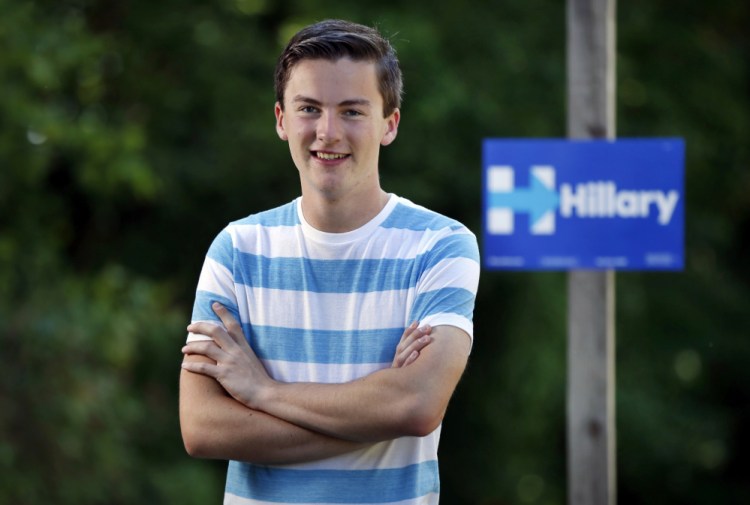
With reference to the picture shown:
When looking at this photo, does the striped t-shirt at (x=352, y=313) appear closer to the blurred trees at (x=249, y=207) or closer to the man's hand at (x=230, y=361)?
the man's hand at (x=230, y=361)

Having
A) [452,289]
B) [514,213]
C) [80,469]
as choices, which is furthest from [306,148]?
[80,469]

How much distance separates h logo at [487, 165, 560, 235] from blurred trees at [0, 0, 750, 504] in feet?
8.15

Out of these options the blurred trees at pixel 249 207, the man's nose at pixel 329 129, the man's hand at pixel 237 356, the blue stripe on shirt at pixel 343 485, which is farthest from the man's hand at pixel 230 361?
the blurred trees at pixel 249 207

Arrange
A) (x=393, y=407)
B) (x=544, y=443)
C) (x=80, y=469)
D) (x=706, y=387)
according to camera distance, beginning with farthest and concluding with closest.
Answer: (x=706, y=387), (x=544, y=443), (x=80, y=469), (x=393, y=407)

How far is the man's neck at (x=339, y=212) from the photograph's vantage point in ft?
7.28

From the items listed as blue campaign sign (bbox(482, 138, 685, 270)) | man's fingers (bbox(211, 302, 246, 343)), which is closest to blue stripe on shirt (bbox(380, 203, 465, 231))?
man's fingers (bbox(211, 302, 246, 343))

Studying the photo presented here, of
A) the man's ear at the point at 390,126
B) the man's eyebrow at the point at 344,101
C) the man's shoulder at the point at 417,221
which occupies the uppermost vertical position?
the man's eyebrow at the point at 344,101

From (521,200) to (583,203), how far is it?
0.76 ft

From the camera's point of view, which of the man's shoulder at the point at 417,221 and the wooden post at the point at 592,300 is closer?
the man's shoulder at the point at 417,221

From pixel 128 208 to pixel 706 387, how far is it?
17.5 ft

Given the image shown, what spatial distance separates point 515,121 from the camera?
8398mm

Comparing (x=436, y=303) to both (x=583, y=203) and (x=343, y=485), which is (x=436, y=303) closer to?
→ (x=343, y=485)

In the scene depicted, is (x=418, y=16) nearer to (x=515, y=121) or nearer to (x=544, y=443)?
(x=515, y=121)

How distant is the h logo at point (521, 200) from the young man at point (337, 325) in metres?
2.51
